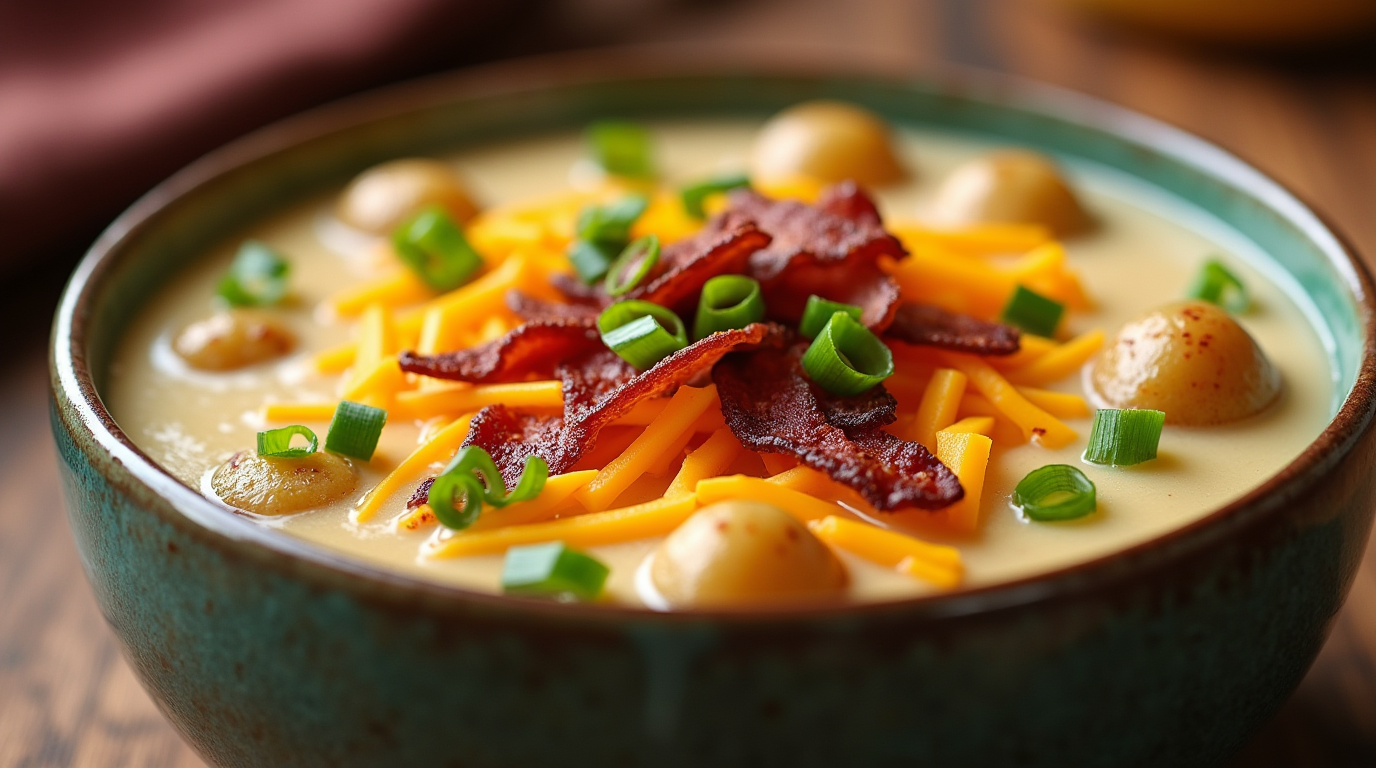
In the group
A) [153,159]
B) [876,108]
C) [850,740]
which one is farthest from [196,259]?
[850,740]

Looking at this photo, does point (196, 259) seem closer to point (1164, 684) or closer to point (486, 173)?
point (486, 173)

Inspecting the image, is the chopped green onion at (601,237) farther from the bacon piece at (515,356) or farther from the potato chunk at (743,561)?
the potato chunk at (743,561)

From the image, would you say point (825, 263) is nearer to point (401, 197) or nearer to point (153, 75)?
point (401, 197)

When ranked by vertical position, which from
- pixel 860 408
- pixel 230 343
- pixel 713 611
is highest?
pixel 713 611

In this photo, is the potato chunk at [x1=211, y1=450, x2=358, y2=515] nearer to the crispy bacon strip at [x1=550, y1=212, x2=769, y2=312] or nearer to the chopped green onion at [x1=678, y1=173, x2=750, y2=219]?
the crispy bacon strip at [x1=550, y1=212, x2=769, y2=312]

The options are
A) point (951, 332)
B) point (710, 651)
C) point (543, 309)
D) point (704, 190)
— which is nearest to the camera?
point (710, 651)

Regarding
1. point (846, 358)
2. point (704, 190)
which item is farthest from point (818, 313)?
point (704, 190)
